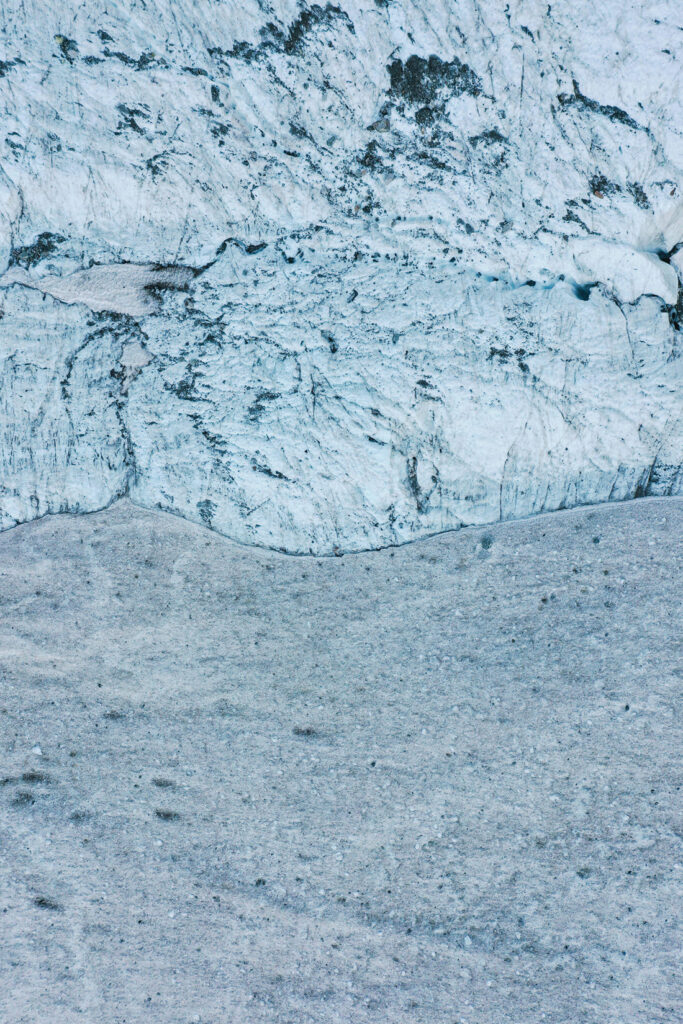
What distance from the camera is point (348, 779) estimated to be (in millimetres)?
2016

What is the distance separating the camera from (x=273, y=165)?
202cm

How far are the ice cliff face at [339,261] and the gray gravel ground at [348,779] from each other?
0.23 m

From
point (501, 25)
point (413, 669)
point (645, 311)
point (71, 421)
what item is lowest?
point (413, 669)

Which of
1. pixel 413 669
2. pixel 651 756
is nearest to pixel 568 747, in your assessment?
pixel 651 756

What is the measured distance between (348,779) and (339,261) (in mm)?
1660

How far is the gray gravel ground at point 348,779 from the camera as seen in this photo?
198 cm

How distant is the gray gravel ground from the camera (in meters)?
1.98

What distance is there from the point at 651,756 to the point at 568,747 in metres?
0.26

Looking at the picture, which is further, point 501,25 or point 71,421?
point 71,421

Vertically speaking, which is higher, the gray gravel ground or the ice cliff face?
the ice cliff face

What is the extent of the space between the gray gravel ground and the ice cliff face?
0.23m

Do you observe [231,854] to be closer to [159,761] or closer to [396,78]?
[159,761]

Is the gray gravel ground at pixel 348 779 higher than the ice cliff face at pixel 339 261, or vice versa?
the ice cliff face at pixel 339 261

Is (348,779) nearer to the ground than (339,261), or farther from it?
nearer to the ground
